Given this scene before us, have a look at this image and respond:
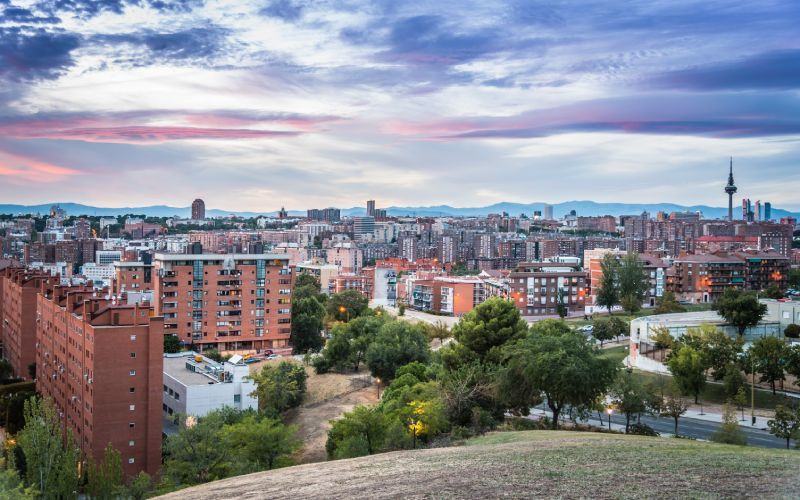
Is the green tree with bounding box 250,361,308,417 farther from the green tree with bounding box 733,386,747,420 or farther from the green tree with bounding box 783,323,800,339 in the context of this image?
the green tree with bounding box 783,323,800,339

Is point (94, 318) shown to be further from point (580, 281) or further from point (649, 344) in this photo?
point (580, 281)

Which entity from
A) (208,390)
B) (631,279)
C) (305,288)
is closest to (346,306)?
(305,288)

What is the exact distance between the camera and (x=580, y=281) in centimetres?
7856

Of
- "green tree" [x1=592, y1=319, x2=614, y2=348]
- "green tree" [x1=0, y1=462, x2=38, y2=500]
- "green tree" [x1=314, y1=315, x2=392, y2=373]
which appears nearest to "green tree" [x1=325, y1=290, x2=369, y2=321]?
"green tree" [x1=314, y1=315, x2=392, y2=373]

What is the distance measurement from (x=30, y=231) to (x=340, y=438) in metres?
186

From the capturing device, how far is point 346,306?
71625 mm

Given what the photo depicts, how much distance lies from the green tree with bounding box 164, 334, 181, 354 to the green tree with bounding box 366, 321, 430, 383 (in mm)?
15779

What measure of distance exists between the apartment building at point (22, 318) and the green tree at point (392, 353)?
21.1 metres

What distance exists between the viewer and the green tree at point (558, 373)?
2591 cm

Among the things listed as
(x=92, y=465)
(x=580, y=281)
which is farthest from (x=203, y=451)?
(x=580, y=281)

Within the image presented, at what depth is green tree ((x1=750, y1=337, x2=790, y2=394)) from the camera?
34.9 m

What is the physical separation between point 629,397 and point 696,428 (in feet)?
14.6

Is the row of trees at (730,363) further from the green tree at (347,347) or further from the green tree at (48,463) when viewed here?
the green tree at (48,463)

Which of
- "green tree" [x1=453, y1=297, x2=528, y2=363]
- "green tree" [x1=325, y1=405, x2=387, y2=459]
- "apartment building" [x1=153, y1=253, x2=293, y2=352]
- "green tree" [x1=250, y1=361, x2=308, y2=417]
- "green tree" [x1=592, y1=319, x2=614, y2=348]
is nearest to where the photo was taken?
"green tree" [x1=325, y1=405, x2=387, y2=459]
